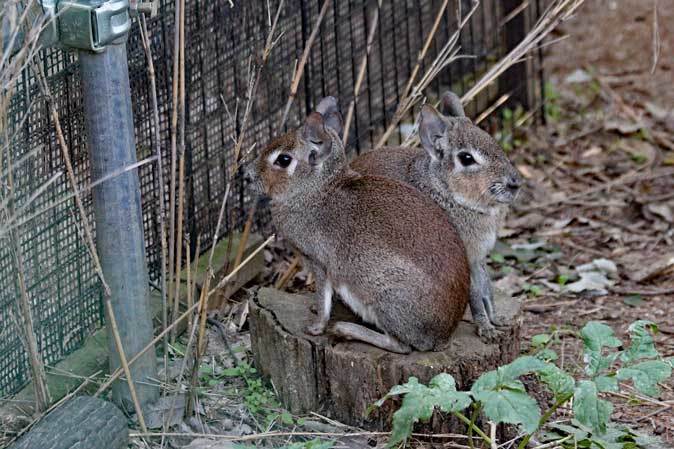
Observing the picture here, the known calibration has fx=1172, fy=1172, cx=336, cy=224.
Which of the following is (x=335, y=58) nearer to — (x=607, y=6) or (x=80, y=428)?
(x=80, y=428)

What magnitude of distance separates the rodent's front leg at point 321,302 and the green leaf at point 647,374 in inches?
51.7

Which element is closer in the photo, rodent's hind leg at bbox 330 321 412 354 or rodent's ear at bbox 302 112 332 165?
rodent's hind leg at bbox 330 321 412 354

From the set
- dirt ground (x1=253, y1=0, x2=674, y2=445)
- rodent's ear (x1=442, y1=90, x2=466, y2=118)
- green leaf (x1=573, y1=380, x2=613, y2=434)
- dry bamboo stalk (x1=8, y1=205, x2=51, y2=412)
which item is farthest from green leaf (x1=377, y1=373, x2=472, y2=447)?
rodent's ear (x1=442, y1=90, x2=466, y2=118)

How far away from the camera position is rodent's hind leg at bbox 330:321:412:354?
4883 mm

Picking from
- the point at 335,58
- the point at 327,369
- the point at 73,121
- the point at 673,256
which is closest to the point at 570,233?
the point at 673,256

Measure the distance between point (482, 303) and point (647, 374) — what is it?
0.95 metres

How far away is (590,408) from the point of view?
4.32 m

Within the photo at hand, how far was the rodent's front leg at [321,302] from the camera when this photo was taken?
5.07 metres

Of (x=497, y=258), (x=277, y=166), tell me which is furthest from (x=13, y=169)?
(x=497, y=258)

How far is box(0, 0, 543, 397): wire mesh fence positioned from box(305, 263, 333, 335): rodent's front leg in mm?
729

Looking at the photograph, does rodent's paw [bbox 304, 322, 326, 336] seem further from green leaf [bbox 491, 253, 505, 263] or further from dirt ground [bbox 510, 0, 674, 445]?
green leaf [bbox 491, 253, 505, 263]

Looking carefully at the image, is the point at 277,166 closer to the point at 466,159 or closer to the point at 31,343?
the point at 466,159

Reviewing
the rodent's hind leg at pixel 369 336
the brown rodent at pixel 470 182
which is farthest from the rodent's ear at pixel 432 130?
the rodent's hind leg at pixel 369 336

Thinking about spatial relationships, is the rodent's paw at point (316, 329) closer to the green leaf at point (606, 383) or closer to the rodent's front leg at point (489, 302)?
the rodent's front leg at point (489, 302)
